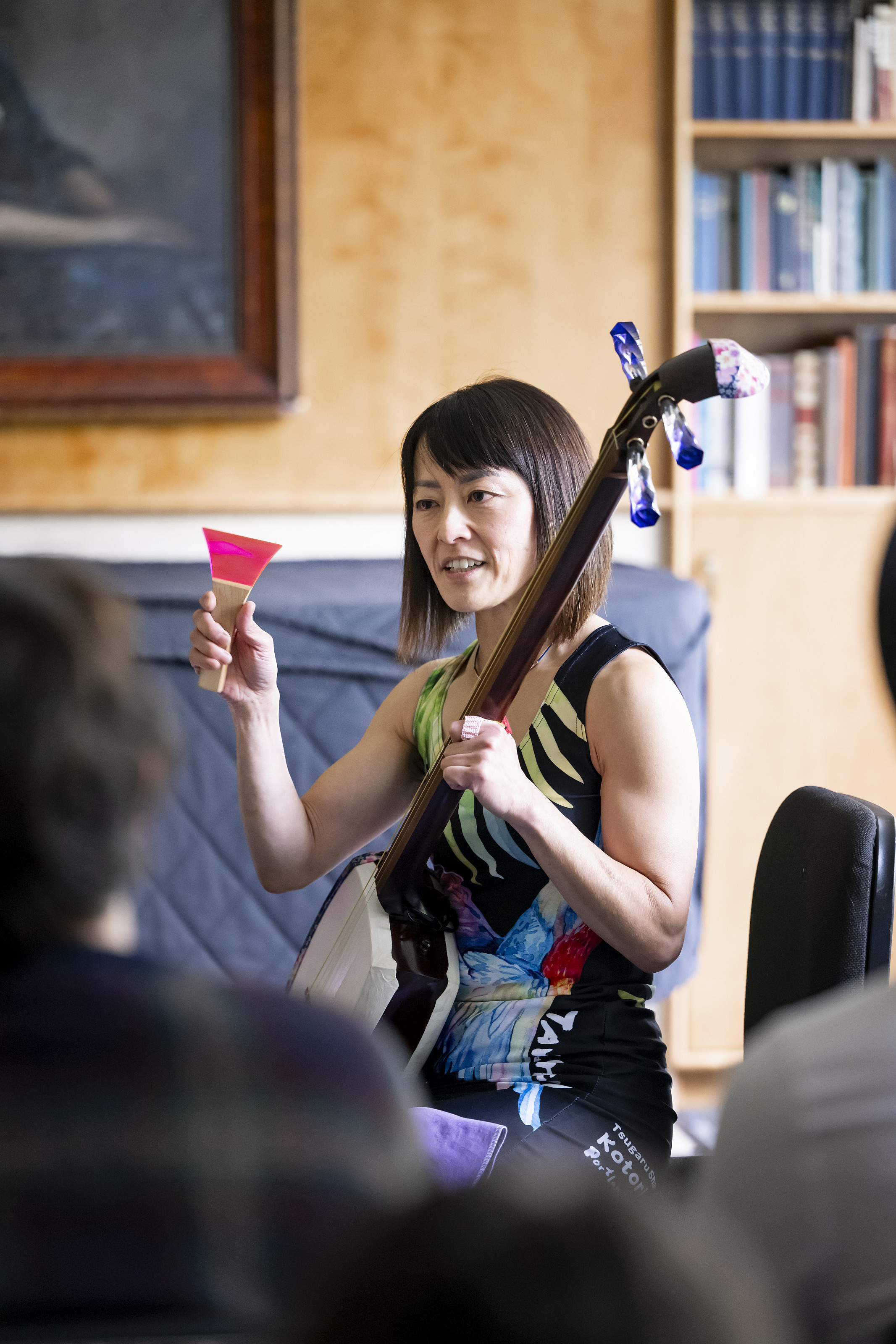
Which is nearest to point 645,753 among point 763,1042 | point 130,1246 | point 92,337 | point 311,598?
point 763,1042

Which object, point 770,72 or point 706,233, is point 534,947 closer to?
point 706,233

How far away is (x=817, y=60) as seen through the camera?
7.95ft

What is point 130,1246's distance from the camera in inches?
20.0

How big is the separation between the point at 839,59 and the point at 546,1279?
2.63 meters

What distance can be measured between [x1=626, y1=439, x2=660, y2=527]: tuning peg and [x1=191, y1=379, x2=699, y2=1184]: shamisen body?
20 cm

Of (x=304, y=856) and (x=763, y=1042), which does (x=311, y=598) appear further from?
(x=763, y=1042)

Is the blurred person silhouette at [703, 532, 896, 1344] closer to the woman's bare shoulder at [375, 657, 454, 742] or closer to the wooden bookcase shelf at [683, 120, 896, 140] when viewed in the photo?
the woman's bare shoulder at [375, 657, 454, 742]

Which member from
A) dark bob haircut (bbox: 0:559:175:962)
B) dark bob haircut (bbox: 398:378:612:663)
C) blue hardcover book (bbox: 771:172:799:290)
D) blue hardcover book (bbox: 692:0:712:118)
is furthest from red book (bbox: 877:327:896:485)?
dark bob haircut (bbox: 0:559:175:962)

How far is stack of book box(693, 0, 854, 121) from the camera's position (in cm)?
241

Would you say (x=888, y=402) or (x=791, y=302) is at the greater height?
(x=791, y=302)

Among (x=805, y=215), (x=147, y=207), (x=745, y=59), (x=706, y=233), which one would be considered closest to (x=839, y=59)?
(x=745, y=59)

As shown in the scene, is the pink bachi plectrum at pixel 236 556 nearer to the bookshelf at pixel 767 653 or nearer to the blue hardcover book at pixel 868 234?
the bookshelf at pixel 767 653

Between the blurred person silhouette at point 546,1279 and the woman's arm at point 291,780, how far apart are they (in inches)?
39.4

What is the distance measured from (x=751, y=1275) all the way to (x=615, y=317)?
2.38 m
